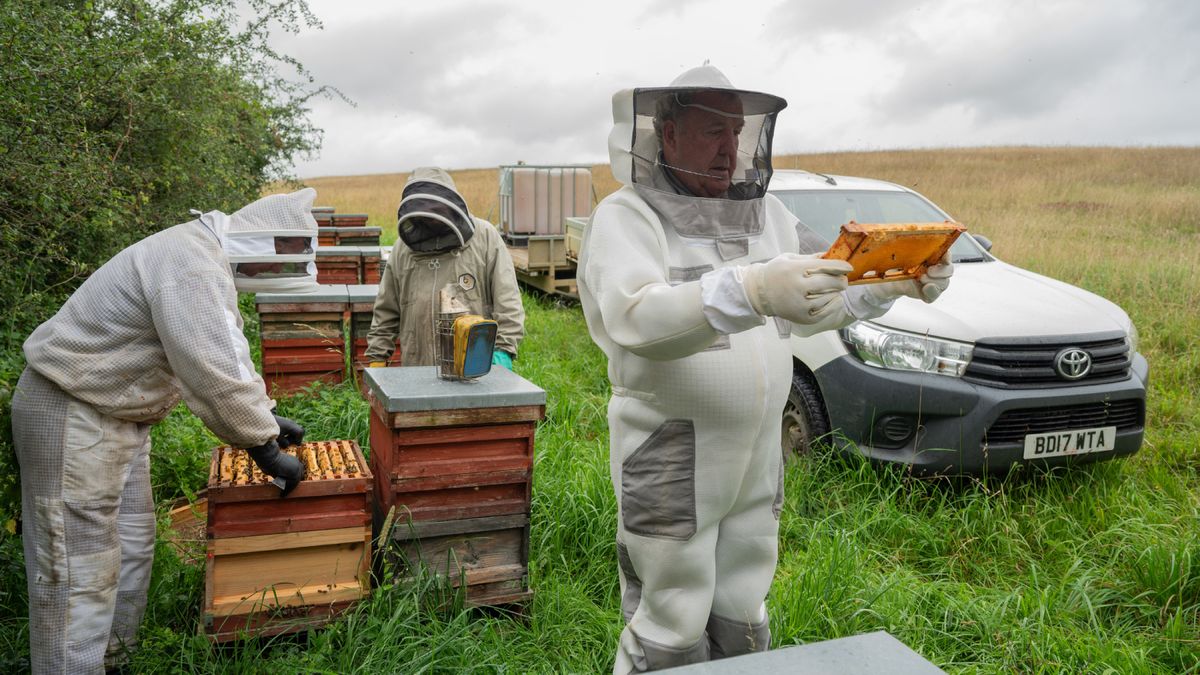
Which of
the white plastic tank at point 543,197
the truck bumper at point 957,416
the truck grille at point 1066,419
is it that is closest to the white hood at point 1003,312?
the truck bumper at point 957,416

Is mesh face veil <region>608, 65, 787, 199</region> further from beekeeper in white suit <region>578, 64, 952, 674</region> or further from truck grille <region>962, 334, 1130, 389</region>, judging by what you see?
truck grille <region>962, 334, 1130, 389</region>

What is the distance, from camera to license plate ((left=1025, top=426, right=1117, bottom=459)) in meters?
4.29

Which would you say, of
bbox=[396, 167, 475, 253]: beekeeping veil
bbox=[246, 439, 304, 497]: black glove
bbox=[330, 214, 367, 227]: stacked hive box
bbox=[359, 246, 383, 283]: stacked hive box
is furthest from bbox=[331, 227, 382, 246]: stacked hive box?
bbox=[246, 439, 304, 497]: black glove

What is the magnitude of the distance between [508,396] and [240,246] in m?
1.03

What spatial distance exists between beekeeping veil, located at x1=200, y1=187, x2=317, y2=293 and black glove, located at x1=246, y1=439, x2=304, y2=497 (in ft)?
1.72

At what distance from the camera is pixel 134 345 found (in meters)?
2.75

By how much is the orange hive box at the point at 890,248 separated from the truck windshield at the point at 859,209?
3329 mm

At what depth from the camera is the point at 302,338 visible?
5.62 metres

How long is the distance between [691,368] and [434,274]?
7.82 feet

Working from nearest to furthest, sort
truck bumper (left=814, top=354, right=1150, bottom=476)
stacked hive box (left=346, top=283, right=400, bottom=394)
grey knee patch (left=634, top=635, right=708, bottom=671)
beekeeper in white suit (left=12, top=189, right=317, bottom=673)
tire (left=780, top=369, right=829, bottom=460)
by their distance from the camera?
grey knee patch (left=634, top=635, right=708, bottom=671), beekeeper in white suit (left=12, top=189, right=317, bottom=673), truck bumper (left=814, top=354, right=1150, bottom=476), tire (left=780, top=369, right=829, bottom=460), stacked hive box (left=346, top=283, right=400, bottom=394)

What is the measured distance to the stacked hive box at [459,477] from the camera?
3039mm


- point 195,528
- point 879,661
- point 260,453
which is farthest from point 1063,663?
point 195,528

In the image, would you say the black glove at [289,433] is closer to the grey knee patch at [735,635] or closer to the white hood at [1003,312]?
the grey knee patch at [735,635]

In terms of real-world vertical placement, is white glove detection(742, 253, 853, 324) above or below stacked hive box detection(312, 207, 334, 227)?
above
